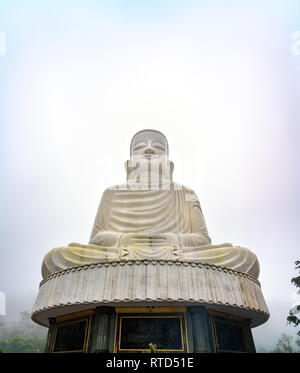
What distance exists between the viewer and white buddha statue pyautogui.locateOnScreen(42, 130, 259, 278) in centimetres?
451

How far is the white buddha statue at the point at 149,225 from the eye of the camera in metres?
4.51

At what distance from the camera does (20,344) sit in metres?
8.59

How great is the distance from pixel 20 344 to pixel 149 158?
687 centimetres

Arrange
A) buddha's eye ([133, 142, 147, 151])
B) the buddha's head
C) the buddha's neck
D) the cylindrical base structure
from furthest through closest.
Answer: buddha's eye ([133, 142, 147, 151])
the buddha's head
the buddha's neck
the cylindrical base structure

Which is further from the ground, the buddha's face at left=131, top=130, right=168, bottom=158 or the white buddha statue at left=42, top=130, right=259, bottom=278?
the buddha's face at left=131, top=130, right=168, bottom=158

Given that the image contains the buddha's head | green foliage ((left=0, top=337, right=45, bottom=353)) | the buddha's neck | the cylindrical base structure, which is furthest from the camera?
green foliage ((left=0, top=337, right=45, bottom=353))

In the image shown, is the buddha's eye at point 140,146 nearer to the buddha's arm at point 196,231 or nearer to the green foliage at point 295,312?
the buddha's arm at point 196,231

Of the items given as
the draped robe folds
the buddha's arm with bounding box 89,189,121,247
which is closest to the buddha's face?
the draped robe folds

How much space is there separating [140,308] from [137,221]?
2311 mm

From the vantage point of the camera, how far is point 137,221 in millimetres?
5910

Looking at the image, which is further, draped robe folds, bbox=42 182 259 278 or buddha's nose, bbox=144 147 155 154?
buddha's nose, bbox=144 147 155 154

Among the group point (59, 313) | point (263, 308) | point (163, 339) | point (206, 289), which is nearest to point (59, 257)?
point (59, 313)

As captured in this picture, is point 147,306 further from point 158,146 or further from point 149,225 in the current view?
point 158,146

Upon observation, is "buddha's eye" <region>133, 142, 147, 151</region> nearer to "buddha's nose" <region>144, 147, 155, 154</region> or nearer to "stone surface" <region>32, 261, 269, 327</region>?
"buddha's nose" <region>144, 147, 155, 154</region>
